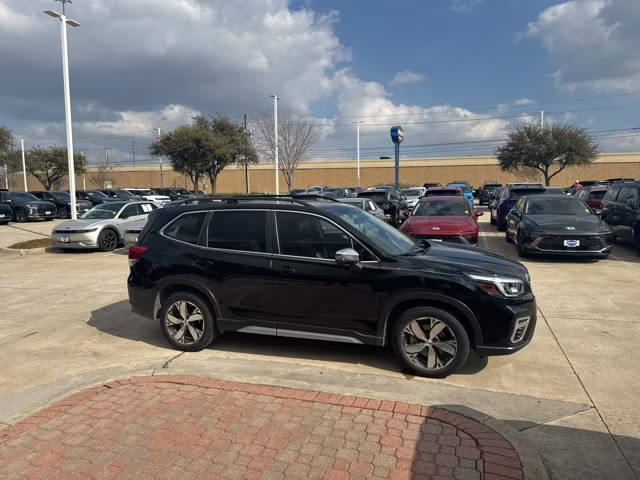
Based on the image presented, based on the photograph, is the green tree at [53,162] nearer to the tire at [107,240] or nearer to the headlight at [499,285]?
the tire at [107,240]

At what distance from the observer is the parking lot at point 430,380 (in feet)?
12.0

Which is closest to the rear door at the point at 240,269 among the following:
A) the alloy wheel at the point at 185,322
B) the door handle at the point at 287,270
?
the door handle at the point at 287,270

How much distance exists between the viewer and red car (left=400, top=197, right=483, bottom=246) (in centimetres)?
999

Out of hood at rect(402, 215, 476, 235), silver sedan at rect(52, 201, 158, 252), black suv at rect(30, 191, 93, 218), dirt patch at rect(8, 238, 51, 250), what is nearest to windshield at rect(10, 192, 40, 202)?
black suv at rect(30, 191, 93, 218)

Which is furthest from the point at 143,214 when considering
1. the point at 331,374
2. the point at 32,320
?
the point at 331,374

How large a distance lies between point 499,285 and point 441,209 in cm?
727

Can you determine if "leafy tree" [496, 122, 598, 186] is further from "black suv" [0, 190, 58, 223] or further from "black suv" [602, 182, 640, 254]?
"black suv" [0, 190, 58, 223]

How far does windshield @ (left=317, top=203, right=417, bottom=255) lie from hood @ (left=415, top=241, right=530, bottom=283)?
27cm

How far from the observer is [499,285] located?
4.54 m

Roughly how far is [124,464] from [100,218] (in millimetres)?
12742

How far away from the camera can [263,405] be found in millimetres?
3984

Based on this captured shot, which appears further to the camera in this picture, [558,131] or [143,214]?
[558,131]

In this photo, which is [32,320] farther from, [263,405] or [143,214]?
[143,214]

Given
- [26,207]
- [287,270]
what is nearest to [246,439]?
[287,270]
